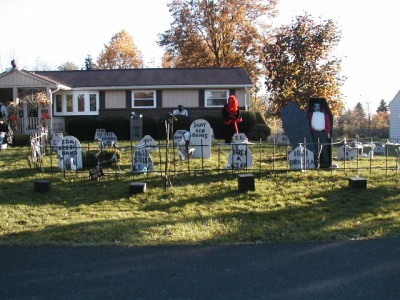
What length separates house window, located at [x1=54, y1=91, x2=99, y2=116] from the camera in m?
26.8

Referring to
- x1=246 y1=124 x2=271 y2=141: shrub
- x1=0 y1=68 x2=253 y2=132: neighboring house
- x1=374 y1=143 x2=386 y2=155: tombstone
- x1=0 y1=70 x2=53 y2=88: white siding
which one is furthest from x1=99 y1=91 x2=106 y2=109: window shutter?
x1=374 y1=143 x2=386 y2=155: tombstone

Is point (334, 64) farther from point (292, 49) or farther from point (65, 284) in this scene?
point (65, 284)

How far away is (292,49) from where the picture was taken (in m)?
27.0

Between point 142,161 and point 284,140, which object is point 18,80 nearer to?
point 284,140

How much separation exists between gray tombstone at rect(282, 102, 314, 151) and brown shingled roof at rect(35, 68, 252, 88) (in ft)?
43.9

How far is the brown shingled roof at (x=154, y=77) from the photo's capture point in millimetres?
26312

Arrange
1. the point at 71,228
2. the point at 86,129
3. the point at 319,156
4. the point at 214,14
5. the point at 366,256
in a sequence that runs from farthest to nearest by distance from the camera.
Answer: the point at 214,14 < the point at 86,129 < the point at 319,156 < the point at 71,228 < the point at 366,256

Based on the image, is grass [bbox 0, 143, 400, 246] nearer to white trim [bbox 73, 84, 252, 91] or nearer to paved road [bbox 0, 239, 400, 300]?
paved road [bbox 0, 239, 400, 300]

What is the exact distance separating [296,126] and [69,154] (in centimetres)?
584

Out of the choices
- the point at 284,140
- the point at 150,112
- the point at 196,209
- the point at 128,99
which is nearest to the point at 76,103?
the point at 128,99

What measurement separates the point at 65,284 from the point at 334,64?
24.8m

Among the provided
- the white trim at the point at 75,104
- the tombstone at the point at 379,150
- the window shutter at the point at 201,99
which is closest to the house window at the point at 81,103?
the white trim at the point at 75,104

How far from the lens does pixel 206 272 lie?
16.9 ft

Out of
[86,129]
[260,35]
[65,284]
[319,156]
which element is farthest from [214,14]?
[65,284]
